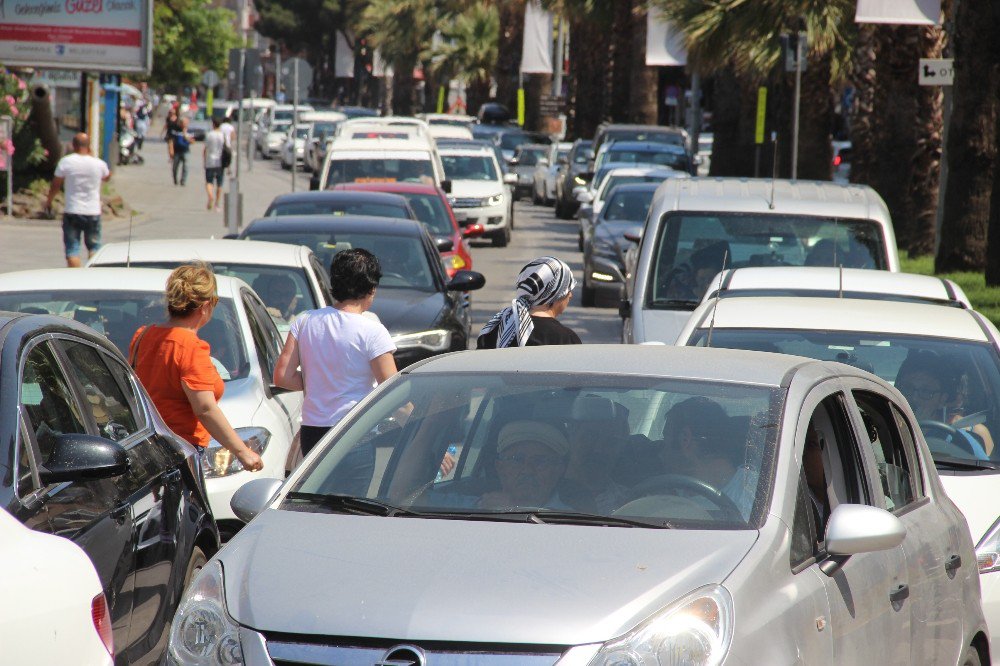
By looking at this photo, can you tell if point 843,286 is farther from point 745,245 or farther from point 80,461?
point 80,461

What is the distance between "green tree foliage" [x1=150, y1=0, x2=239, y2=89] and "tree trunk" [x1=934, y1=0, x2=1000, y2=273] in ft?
86.3

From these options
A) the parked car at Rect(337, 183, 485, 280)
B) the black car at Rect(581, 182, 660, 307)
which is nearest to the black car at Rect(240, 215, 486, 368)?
the parked car at Rect(337, 183, 485, 280)

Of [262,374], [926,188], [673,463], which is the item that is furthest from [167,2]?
[673,463]

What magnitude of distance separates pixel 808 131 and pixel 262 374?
821 inches

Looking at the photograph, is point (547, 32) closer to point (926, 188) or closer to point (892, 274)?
point (926, 188)

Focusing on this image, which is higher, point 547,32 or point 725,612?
point 547,32

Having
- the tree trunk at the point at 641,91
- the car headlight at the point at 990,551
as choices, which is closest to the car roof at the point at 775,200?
the car headlight at the point at 990,551

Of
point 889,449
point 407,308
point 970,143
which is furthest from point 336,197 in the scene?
point 889,449

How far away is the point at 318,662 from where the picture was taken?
3.60 m

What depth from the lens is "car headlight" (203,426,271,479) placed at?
25.5ft

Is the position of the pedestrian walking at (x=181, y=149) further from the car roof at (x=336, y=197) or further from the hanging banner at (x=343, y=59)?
the hanging banner at (x=343, y=59)

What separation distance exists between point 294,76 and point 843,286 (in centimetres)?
2240

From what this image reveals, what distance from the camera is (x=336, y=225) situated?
45.2 feet

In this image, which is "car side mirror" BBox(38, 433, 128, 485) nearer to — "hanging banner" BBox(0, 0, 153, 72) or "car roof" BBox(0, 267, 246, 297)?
"car roof" BBox(0, 267, 246, 297)
